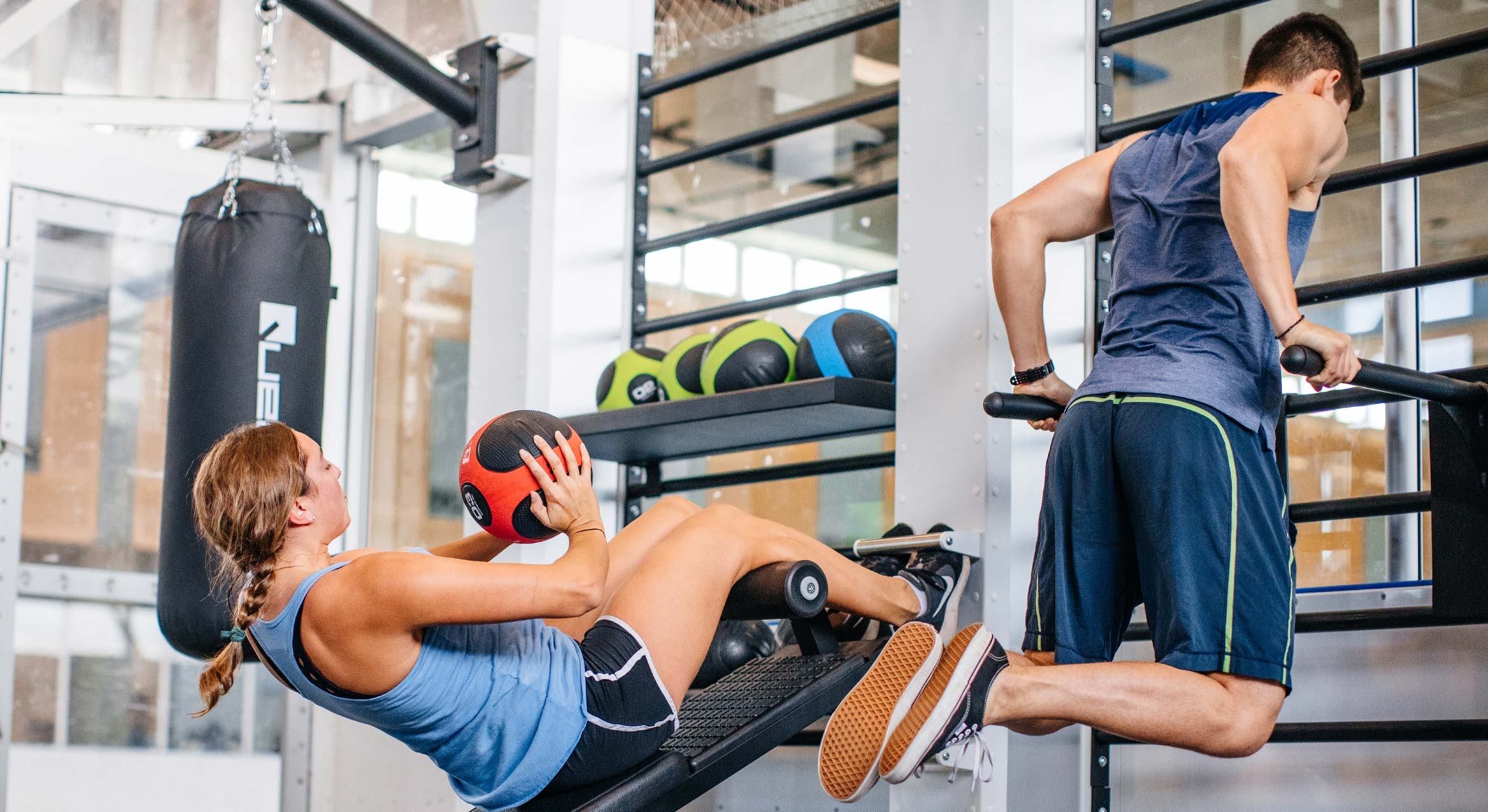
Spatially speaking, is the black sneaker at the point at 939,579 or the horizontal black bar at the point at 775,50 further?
the horizontal black bar at the point at 775,50

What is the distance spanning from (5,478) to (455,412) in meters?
1.39

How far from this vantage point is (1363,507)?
8.12 feet

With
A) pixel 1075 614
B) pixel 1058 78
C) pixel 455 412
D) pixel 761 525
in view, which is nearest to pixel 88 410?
pixel 455 412

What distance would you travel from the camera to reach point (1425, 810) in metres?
2.33

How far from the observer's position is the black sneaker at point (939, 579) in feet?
8.64

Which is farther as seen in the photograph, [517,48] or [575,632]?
[517,48]

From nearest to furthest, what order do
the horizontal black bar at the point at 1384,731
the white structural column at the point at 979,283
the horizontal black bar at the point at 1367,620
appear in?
the horizontal black bar at the point at 1384,731, the horizontal black bar at the point at 1367,620, the white structural column at the point at 979,283

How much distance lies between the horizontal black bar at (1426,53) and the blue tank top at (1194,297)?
0.55 metres

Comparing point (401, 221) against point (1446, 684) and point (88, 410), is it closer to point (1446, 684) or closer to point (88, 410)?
point (88, 410)

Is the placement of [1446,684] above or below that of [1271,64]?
below

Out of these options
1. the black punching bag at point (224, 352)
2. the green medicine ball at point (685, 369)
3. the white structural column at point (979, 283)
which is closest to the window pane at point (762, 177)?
the green medicine ball at point (685, 369)

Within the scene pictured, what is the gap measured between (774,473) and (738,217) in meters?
0.75

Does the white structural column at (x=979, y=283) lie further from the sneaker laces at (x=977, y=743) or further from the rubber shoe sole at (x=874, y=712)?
the rubber shoe sole at (x=874, y=712)

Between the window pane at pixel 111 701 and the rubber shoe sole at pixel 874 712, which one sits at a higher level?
the rubber shoe sole at pixel 874 712
